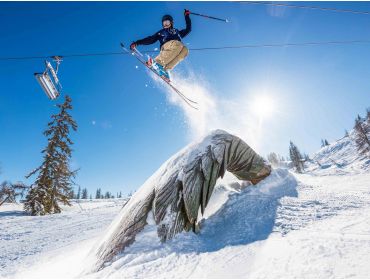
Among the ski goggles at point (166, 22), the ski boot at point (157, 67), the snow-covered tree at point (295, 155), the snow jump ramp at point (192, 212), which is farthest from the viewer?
the snow-covered tree at point (295, 155)

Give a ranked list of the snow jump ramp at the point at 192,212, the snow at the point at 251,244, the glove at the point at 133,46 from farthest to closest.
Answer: the glove at the point at 133,46, the snow jump ramp at the point at 192,212, the snow at the point at 251,244

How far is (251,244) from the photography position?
14.0ft

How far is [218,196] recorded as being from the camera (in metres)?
7.22

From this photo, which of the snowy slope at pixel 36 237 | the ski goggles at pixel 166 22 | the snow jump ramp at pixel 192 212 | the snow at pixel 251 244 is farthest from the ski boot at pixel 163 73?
the snowy slope at pixel 36 237

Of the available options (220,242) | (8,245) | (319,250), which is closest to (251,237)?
(220,242)

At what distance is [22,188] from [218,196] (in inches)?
702

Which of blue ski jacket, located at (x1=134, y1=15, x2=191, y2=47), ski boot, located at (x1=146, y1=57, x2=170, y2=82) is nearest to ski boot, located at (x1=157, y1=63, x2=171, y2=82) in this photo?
ski boot, located at (x1=146, y1=57, x2=170, y2=82)

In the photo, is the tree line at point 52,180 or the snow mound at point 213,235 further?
the tree line at point 52,180

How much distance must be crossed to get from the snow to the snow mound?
0.05 ft

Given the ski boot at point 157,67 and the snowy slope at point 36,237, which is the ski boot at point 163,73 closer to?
the ski boot at point 157,67

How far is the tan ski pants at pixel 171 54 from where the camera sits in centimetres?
843

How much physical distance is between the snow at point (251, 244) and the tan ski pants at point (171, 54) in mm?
4105

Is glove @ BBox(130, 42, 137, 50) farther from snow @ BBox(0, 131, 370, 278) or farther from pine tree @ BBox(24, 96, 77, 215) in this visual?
pine tree @ BBox(24, 96, 77, 215)

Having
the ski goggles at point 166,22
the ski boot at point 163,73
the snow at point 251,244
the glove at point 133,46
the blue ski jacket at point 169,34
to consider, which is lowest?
the snow at point 251,244
